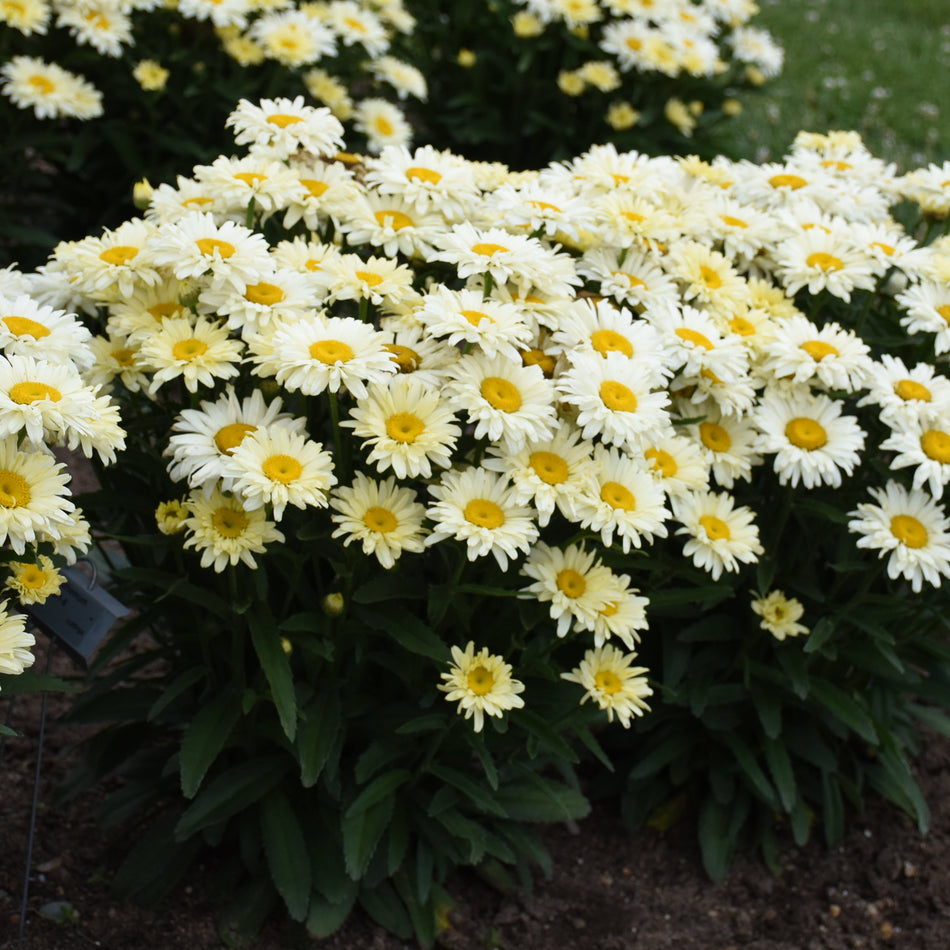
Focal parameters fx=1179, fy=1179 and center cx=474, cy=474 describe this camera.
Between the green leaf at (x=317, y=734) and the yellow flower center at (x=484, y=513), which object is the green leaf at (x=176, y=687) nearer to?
the green leaf at (x=317, y=734)

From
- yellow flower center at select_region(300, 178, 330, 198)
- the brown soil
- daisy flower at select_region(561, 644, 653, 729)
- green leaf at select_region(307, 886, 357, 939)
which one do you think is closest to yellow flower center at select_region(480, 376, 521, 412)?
daisy flower at select_region(561, 644, 653, 729)

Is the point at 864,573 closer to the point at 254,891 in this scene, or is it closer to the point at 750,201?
the point at 750,201

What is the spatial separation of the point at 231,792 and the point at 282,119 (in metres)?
1.44

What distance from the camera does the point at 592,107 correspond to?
5422 mm

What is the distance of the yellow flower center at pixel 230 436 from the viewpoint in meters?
2.05

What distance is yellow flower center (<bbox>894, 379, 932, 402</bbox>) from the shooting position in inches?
100

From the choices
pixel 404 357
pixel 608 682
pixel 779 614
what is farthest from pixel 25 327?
pixel 779 614

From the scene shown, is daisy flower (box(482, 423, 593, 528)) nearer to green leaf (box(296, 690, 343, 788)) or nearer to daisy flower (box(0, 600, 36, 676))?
green leaf (box(296, 690, 343, 788))

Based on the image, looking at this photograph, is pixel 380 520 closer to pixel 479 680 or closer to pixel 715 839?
pixel 479 680

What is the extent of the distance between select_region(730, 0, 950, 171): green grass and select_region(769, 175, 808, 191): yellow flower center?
3268 mm

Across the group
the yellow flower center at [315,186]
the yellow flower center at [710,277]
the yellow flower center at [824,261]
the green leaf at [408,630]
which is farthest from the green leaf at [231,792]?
the yellow flower center at [824,261]

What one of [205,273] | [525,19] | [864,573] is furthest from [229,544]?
[525,19]

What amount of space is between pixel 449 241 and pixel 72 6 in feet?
8.03

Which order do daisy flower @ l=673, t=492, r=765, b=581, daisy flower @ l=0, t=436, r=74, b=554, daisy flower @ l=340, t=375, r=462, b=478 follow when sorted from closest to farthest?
daisy flower @ l=0, t=436, r=74, b=554 < daisy flower @ l=340, t=375, r=462, b=478 < daisy flower @ l=673, t=492, r=765, b=581
